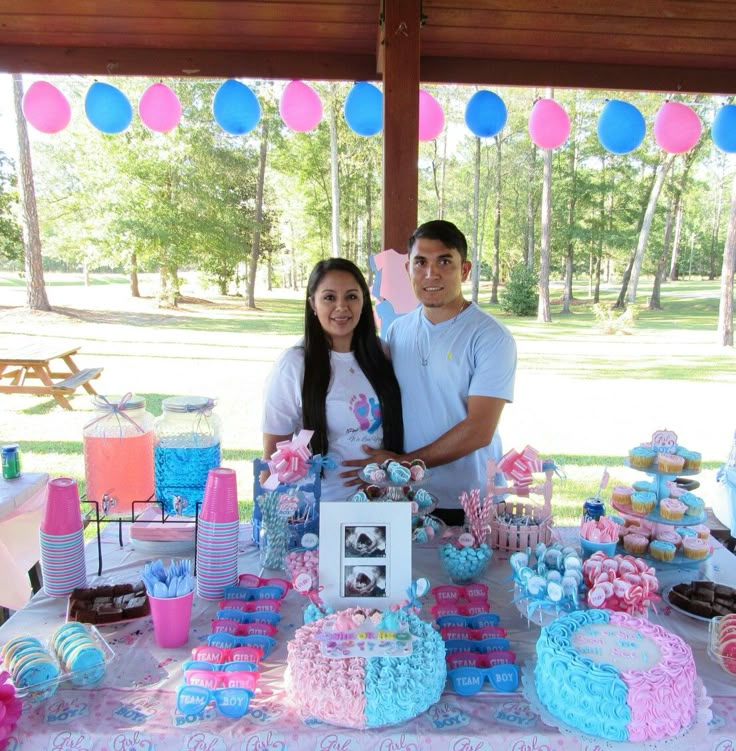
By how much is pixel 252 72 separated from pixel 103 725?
2461 millimetres

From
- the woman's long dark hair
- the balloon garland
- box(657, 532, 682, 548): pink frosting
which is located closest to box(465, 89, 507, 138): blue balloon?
the balloon garland

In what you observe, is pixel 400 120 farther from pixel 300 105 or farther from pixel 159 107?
pixel 159 107

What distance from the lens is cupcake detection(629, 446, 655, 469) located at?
1.60 m

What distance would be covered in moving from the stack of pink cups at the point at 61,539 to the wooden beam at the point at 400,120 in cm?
153

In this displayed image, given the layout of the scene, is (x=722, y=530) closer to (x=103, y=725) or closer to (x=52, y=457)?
(x=103, y=725)

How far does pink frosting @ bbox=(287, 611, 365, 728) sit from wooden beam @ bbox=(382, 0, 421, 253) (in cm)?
174

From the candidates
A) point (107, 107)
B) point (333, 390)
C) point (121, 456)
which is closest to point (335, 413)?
point (333, 390)

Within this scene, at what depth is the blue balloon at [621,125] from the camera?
299 centimetres

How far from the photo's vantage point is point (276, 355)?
1062 centimetres

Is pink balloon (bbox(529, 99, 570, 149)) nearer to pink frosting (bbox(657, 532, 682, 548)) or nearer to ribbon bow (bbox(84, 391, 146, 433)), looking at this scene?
pink frosting (bbox(657, 532, 682, 548))

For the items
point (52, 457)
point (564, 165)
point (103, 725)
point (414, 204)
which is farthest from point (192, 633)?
point (564, 165)

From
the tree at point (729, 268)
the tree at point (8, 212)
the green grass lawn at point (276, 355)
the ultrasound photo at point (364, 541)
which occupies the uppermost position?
the tree at point (8, 212)

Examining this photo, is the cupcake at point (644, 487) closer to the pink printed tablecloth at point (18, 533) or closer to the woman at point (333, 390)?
the woman at point (333, 390)

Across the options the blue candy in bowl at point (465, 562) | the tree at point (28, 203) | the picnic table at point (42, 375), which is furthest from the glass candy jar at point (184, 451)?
the tree at point (28, 203)
